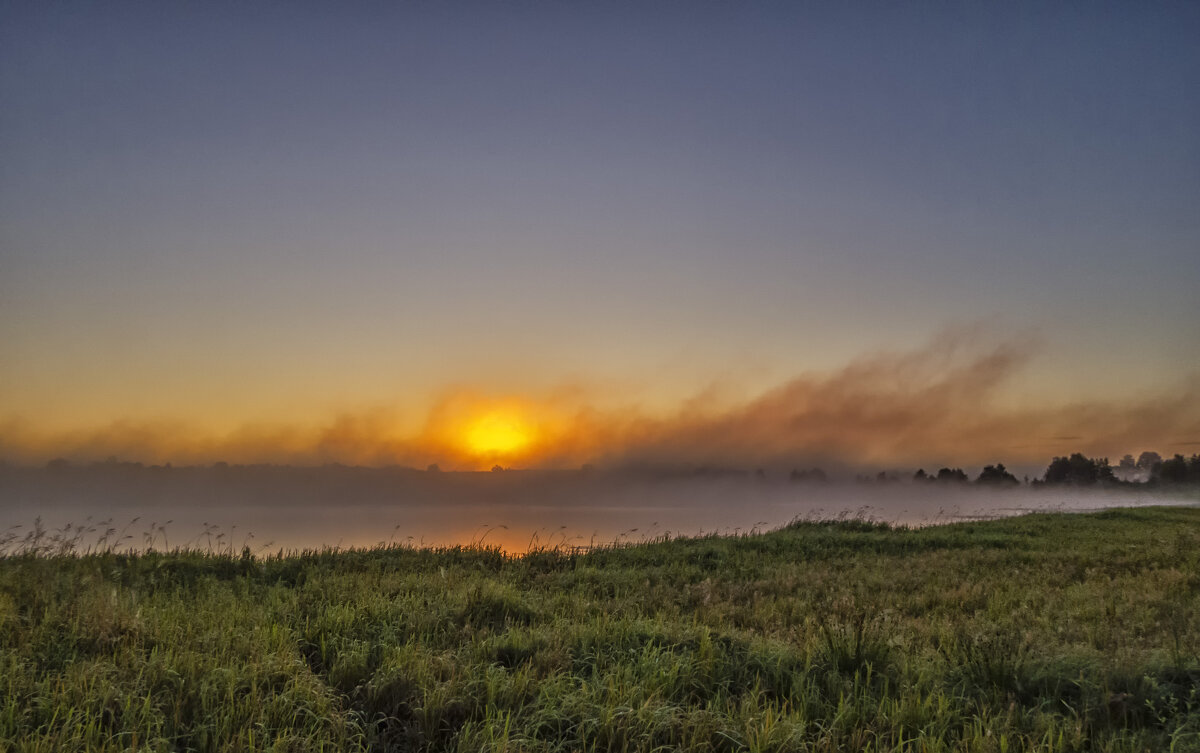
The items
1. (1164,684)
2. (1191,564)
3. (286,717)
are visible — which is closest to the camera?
(286,717)

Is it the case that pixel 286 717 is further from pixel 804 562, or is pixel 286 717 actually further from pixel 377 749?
pixel 804 562

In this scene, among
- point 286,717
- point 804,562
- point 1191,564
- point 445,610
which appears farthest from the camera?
point 804,562

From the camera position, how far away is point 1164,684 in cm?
642

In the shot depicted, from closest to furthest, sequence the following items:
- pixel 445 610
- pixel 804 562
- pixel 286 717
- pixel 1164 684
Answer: pixel 286 717
pixel 1164 684
pixel 445 610
pixel 804 562

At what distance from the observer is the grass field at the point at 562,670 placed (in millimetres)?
5223

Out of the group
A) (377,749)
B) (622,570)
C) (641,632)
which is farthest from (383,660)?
(622,570)

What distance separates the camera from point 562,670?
670cm

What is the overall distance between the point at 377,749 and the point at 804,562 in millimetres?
15263

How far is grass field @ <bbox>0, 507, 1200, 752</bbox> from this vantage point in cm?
522

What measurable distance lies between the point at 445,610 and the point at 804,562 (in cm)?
1256

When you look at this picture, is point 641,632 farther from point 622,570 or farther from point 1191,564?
point 1191,564

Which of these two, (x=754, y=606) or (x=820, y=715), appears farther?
(x=754, y=606)

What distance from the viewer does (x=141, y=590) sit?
11.2 m

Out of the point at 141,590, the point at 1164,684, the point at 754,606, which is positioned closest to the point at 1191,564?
the point at 754,606
